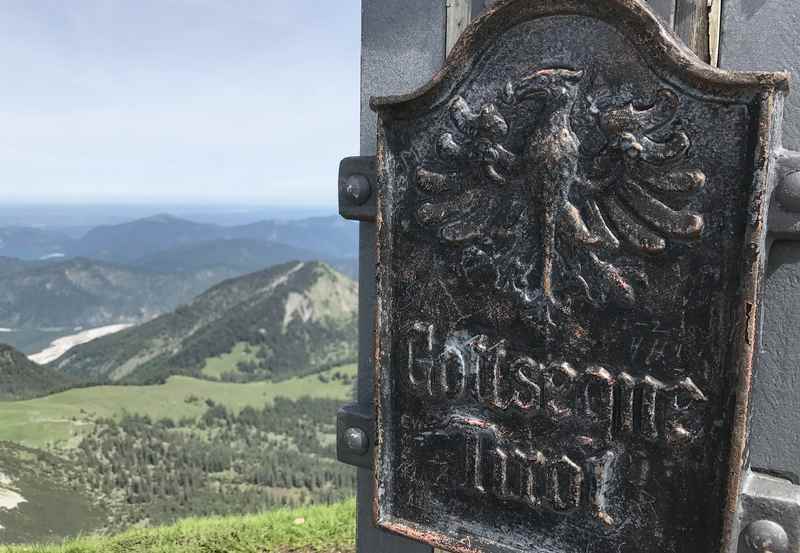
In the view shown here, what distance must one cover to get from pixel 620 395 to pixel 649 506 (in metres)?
0.32

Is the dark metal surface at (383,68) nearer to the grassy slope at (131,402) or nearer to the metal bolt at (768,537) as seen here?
the metal bolt at (768,537)

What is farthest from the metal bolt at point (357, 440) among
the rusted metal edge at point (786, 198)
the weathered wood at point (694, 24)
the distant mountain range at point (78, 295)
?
the distant mountain range at point (78, 295)

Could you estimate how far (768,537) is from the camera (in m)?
1.80

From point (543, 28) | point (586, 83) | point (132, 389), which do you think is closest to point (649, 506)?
point (586, 83)

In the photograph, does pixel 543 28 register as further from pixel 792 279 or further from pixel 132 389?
pixel 132 389

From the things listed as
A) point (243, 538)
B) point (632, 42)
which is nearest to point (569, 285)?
point (632, 42)

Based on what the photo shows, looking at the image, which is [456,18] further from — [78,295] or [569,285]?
[78,295]

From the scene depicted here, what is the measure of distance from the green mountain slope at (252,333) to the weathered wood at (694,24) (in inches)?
3179

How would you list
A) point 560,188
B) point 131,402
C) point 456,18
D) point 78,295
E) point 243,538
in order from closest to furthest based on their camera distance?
point 560,188
point 456,18
point 243,538
point 131,402
point 78,295

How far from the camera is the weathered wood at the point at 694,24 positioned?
1.95 m

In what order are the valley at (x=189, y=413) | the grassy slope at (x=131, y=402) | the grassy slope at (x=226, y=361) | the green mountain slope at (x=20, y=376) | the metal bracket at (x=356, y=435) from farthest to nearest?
the grassy slope at (x=226, y=361) < the green mountain slope at (x=20, y=376) < the grassy slope at (x=131, y=402) < the valley at (x=189, y=413) < the metal bracket at (x=356, y=435)

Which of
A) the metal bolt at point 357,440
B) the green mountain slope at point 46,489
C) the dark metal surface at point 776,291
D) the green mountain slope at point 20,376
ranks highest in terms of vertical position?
the dark metal surface at point 776,291

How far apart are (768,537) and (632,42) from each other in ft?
4.55

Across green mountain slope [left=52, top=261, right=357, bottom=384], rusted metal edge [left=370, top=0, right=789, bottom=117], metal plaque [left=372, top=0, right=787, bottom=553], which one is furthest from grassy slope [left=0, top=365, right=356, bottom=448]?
rusted metal edge [left=370, top=0, right=789, bottom=117]
